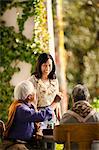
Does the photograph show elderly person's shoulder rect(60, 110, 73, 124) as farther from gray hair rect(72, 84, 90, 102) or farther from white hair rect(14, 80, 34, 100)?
white hair rect(14, 80, 34, 100)

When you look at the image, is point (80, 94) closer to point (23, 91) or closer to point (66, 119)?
point (66, 119)

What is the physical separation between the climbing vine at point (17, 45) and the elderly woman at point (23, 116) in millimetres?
2316

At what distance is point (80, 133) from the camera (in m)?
3.60

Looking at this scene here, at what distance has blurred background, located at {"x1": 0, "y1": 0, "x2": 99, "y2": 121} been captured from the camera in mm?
6406

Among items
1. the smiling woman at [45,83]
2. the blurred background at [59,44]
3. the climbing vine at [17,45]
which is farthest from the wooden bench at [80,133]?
the climbing vine at [17,45]

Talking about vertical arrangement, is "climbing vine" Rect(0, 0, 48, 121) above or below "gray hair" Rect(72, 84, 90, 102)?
above

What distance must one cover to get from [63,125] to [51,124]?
0.69 meters

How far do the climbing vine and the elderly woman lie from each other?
91.2 inches

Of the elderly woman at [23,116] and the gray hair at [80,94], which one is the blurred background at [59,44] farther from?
the gray hair at [80,94]

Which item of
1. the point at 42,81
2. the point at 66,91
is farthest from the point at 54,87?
the point at 66,91

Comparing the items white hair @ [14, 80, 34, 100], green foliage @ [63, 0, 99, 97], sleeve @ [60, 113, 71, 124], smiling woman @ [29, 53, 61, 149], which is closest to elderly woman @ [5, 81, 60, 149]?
white hair @ [14, 80, 34, 100]

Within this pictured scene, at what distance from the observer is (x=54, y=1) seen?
6.51 meters

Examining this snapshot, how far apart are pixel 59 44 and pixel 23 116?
2602 millimetres

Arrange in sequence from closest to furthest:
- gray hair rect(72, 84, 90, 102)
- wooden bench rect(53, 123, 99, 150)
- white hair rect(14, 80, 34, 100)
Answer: wooden bench rect(53, 123, 99, 150), gray hair rect(72, 84, 90, 102), white hair rect(14, 80, 34, 100)
